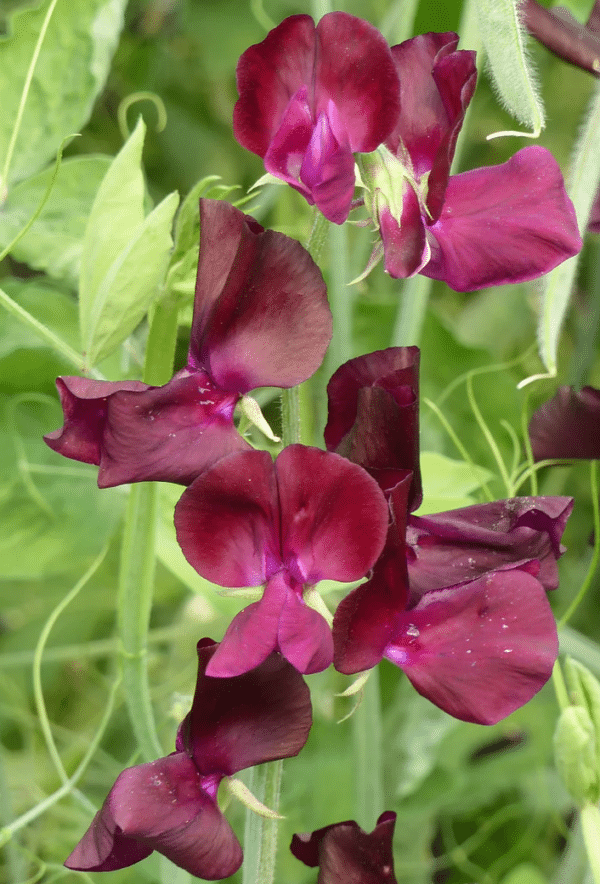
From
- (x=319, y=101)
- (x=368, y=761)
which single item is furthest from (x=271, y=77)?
(x=368, y=761)

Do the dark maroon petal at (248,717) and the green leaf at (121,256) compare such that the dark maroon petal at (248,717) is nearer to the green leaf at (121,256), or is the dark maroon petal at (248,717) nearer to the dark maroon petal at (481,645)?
the dark maroon petal at (481,645)

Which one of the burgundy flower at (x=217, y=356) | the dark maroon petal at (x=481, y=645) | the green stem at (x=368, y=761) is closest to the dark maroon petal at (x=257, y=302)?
the burgundy flower at (x=217, y=356)

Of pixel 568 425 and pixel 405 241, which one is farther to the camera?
pixel 568 425

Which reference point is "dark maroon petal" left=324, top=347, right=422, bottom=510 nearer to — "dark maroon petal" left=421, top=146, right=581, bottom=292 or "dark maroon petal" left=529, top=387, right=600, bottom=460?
"dark maroon petal" left=421, top=146, right=581, bottom=292

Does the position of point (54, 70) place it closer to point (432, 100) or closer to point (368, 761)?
point (432, 100)

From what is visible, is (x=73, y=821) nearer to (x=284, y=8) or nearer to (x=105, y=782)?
(x=105, y=782)

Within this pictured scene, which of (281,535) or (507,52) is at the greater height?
(507,52)
